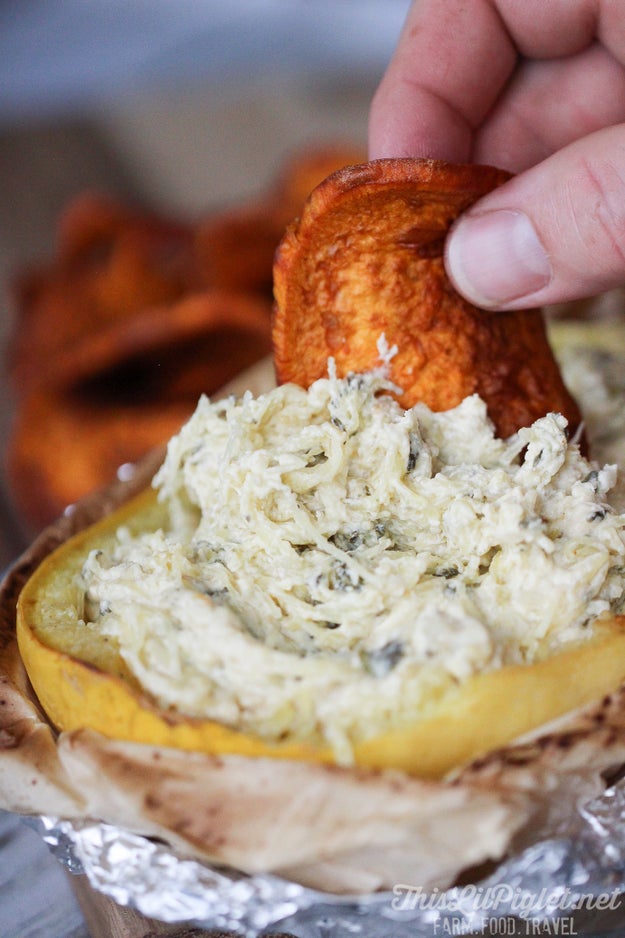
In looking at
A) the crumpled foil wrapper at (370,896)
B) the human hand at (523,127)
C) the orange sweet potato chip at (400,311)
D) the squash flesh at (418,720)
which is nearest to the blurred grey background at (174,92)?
the human hand at (523,127)

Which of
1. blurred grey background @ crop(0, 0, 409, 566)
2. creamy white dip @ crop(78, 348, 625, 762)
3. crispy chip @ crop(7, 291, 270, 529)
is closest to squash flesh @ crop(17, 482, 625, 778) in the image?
creamy white dip @ crop(78, 348, 625, 762)

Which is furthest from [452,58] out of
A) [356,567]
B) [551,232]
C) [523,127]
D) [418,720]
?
[418,720]

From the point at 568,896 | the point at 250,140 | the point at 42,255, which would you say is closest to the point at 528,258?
the point at 568,896

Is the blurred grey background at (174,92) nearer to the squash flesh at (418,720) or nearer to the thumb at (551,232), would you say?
the thumb at (551,232)

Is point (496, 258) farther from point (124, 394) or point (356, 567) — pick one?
point (124, 394)

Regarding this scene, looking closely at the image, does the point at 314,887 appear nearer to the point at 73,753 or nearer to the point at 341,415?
the point at 73,753

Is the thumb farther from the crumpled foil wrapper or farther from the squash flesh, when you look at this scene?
the crumpled foil wrapper
